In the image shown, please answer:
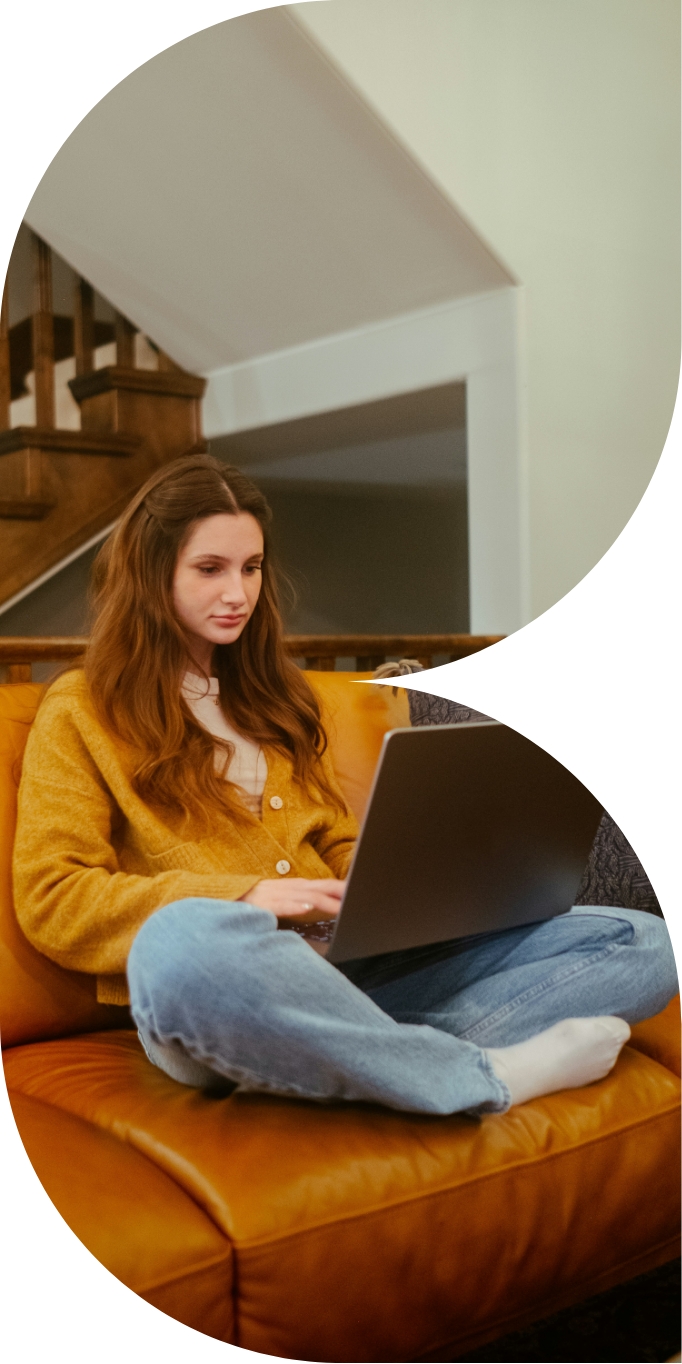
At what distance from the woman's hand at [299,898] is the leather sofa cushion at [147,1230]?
0.23 m

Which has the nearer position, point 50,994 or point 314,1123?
point 314,1123

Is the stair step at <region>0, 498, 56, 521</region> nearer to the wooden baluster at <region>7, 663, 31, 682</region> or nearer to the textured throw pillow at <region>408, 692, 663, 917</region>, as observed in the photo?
the wooden baluster at <region>7, 663, 31, 682</region>

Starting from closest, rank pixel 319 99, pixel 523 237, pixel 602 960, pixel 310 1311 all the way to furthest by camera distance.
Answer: pixel 310 1311 → pixel 602 960 → pixel 319 99 → pixel 523 237

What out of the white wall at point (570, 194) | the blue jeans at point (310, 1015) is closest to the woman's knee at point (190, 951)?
the blue jeans at point (310, 1015)

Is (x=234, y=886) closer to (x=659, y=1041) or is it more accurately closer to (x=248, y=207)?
(x=659, y=1041)

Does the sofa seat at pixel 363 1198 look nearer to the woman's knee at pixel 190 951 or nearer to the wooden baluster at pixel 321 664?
the woman's knee at pixel 190 951

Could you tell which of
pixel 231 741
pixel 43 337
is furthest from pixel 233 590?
pixel 43 337

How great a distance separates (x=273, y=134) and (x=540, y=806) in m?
0.78

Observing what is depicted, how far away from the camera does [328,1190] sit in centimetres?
92

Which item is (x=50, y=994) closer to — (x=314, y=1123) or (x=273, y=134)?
(x=314, y=1123)

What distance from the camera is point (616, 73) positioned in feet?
4.45

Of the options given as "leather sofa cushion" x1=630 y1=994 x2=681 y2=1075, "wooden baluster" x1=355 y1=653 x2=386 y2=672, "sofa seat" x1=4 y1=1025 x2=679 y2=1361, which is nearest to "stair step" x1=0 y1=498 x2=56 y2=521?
"wooden baluster" x1=355 y1=653 x2=386 y2=672

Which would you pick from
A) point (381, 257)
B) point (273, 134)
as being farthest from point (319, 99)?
point (381, 257)

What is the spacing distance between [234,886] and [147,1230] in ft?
0.94
